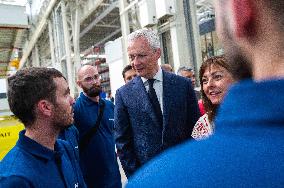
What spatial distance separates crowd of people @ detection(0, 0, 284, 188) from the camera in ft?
1.39

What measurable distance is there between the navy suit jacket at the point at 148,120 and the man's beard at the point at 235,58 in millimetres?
1685

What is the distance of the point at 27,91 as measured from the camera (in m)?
1.85

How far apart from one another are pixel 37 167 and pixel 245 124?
135 cm

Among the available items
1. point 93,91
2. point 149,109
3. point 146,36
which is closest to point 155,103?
point 149,109

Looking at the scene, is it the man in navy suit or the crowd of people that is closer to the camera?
the crowd of people

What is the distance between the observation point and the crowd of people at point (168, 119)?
423mm

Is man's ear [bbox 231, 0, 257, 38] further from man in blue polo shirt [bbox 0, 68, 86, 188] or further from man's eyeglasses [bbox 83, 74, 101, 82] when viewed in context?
man's eyeglasses [bbox 83, 74, 101, 82]

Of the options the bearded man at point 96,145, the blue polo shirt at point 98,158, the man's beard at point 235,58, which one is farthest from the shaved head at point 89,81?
the man's beard at point 235,58

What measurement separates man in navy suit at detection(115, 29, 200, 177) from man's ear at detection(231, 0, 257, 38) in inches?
67.7

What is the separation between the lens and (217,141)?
0.45 metres

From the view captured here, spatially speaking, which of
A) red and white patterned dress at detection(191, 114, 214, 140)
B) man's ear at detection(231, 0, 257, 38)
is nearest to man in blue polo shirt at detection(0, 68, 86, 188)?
red and white patterned dress at detection(191, 114, 214, 140)

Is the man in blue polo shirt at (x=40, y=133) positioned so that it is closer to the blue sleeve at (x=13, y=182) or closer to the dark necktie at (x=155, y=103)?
the blue sleeve at (x=13, y=182)

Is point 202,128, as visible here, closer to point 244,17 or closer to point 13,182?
point 13,182

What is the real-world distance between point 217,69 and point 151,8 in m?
4.27
